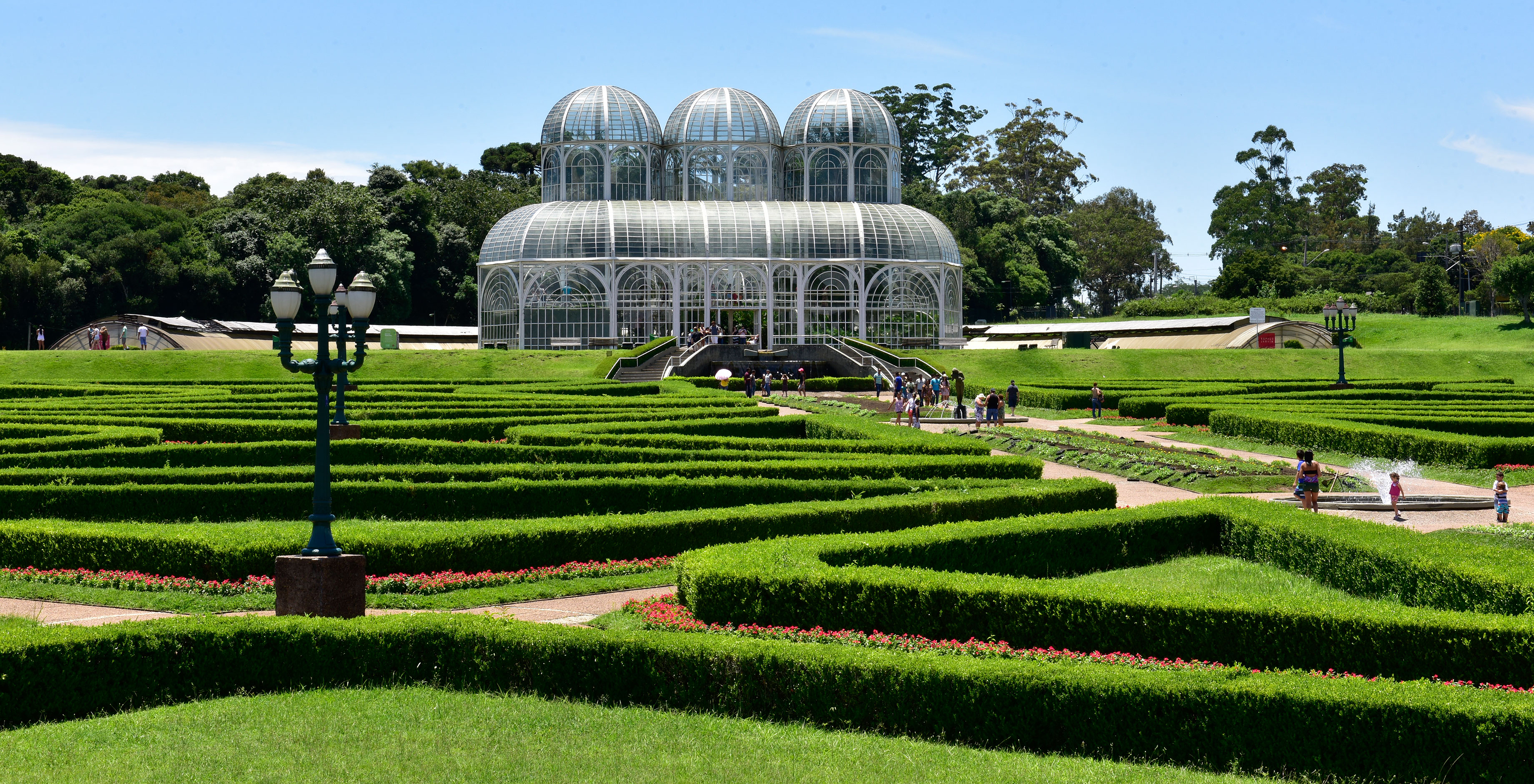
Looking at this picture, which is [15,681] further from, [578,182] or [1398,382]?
[578,182]

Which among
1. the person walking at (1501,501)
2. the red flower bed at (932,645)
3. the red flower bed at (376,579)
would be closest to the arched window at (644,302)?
the person walking at (1501,501)

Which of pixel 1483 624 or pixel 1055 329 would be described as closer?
pixel 1483 624

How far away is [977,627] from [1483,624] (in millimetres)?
3755

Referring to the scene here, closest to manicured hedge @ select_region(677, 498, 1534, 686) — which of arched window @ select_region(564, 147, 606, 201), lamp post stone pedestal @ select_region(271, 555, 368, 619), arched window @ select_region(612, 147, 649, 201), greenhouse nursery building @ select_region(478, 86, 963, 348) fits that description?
lamp post stone pedestal @ select_region(271, 555, 368, 619)

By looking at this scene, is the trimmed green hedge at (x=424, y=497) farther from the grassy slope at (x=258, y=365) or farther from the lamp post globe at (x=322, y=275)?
the grassy slope at (x=258, y=365)

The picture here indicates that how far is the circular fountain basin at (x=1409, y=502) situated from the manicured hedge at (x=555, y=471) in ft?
14.8

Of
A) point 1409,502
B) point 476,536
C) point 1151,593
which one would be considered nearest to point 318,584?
point 476,536

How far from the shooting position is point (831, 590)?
1184cm

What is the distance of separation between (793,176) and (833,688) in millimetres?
A: 62068

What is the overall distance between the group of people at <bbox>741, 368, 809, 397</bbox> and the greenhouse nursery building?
25.2 ft

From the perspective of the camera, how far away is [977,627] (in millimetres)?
11297

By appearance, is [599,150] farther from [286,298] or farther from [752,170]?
[286,298]

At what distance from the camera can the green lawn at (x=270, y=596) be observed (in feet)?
45.2

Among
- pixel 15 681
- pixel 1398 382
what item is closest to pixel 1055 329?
pixel 1398 382
